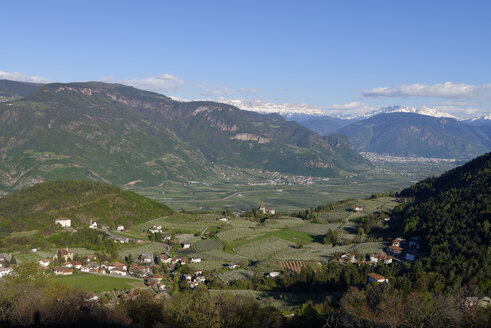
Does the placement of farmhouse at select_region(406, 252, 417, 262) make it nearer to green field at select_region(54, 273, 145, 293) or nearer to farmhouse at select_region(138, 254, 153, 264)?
green field at select_region(54, 273, 145, 293)

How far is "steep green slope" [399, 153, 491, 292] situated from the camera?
5766cm

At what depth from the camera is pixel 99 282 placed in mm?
65875

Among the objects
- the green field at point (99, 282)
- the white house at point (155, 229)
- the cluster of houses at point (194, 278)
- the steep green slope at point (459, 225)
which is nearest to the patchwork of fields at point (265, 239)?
the white house at point (155, 229)

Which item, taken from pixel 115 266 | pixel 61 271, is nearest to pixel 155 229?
pixel 115 266

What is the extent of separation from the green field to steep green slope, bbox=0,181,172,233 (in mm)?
31779

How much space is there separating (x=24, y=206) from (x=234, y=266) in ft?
202

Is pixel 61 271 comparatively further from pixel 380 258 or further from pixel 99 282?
pixel 380 258

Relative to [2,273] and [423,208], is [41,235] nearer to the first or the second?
[2,273]

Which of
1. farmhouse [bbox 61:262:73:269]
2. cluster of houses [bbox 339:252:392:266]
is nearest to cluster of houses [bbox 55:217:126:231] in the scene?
farmhouse [bbox 61:262:73:269]

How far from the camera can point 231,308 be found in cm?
3288

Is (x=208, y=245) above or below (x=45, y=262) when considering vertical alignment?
above

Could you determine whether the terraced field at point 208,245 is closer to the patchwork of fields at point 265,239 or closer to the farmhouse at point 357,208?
the patchwork of fields at point 265,239

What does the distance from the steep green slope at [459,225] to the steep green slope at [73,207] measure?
70.7 meters

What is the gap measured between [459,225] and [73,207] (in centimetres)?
9015
